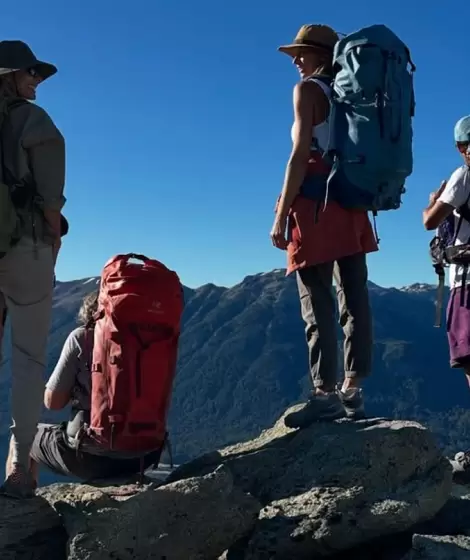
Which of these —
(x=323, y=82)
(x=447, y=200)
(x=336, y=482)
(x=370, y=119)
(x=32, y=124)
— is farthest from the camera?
(x=447, y=200)

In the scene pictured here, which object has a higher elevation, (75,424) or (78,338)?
(78,338)

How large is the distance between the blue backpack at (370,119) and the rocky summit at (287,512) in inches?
87.7

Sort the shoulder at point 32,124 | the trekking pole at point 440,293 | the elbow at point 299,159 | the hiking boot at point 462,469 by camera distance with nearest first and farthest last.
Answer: the shoulder at point 32,124
the elbow at point 299,159
the trekking pole at point 440,293
the hiking boot at point 462,469

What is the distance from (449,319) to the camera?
22.9 ft

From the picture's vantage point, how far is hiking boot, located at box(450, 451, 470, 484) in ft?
23.4

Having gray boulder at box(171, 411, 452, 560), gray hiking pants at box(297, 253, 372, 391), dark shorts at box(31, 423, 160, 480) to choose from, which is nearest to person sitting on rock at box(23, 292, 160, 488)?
dark shorts at box(31, 423, 160, 480)

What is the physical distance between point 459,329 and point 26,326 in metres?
4.09

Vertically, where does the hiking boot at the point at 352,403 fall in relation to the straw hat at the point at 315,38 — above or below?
below

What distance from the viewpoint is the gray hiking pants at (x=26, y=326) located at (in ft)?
17.4

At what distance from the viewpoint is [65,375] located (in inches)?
264

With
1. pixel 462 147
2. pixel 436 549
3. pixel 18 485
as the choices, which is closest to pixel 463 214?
pixel 462 147

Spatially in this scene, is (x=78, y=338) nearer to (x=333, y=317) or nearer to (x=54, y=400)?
(x=54, y=400)

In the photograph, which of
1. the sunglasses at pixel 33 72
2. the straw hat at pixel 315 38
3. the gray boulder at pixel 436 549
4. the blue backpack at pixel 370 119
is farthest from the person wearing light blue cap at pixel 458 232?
the sunglasses at pixel 33 72

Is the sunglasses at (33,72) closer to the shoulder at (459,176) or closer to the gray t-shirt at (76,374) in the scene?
the gray t-shirt at (76,374)
